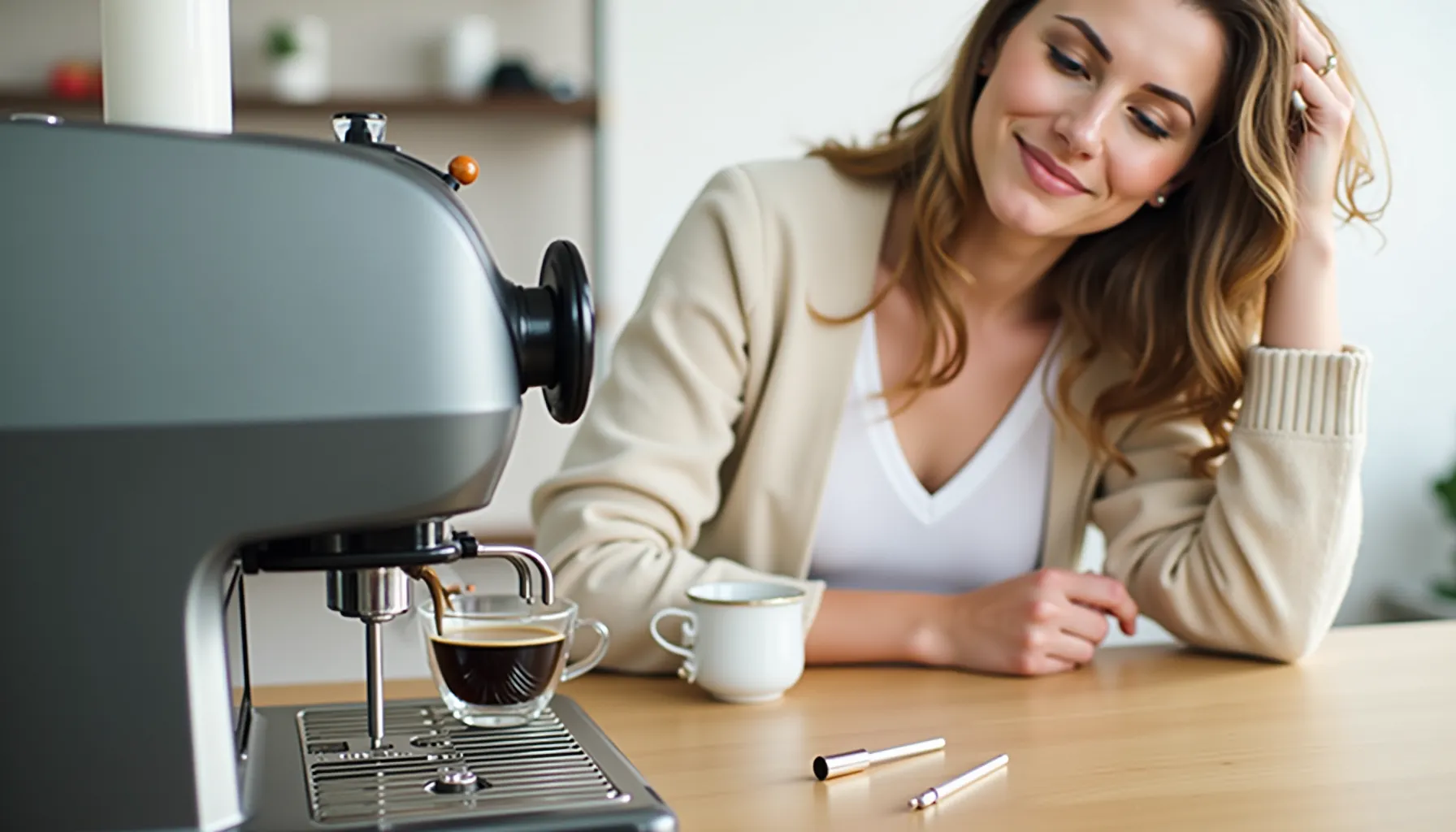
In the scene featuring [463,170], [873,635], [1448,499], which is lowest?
[1448,499]

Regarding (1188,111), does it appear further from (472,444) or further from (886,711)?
(472,444)

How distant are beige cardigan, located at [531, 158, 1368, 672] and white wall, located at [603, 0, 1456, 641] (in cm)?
154

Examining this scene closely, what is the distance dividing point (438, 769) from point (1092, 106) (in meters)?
0.88

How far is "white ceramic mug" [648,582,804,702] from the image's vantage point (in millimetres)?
1140

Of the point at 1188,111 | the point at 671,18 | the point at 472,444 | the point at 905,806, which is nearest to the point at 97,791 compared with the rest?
the point at 472,444

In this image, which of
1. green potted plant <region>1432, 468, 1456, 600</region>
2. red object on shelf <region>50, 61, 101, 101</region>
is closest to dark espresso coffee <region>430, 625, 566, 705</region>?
red object on shelf <region>50, 61, 101, 101</region>

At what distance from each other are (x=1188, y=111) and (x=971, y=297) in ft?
1.07

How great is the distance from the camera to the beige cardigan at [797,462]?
1.35m

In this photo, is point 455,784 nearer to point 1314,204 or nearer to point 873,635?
point 873,635

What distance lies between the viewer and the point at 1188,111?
1380 mm

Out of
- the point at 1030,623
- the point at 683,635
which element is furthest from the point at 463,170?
the point at 1030,623

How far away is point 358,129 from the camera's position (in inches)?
30.0

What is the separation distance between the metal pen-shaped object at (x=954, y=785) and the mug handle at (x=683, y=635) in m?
0.28

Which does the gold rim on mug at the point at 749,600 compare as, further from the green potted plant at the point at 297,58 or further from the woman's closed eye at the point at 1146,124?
the green potted plant at the point at 297,58
